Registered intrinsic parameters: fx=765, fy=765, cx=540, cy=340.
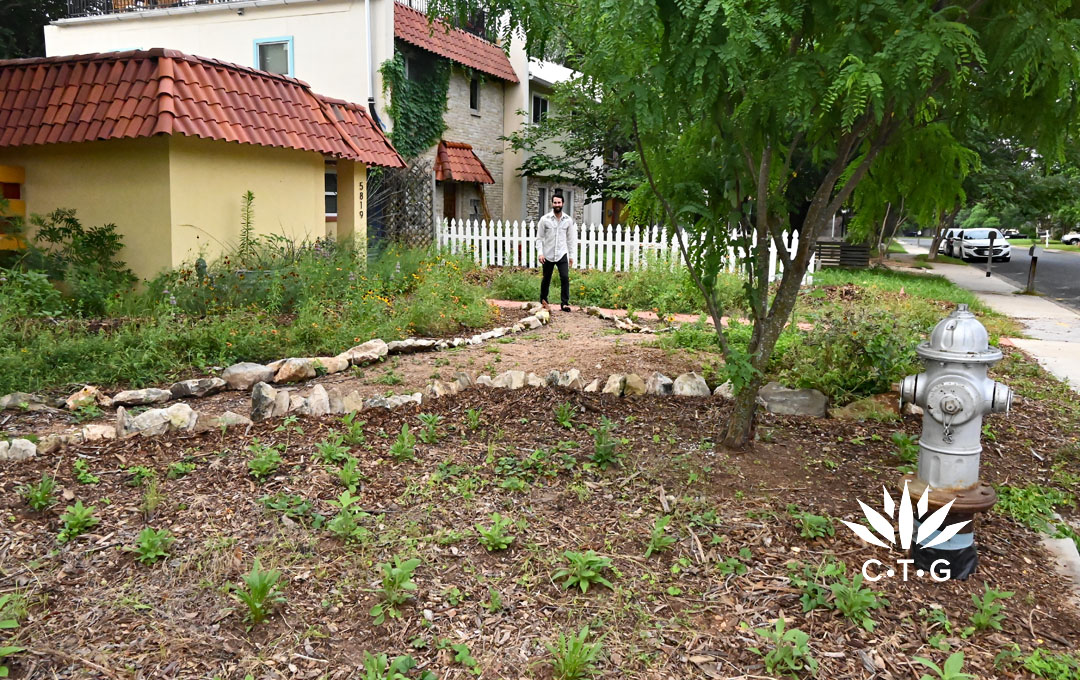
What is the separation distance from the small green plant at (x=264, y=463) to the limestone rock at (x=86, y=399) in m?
1.95

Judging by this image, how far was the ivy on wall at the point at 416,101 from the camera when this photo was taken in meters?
16.9

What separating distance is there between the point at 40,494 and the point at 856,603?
386 cm

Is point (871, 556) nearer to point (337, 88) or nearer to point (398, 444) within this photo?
point (398, 444)

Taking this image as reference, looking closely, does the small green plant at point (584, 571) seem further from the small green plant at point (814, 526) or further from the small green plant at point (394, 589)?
the small green plant at point (814, 526)

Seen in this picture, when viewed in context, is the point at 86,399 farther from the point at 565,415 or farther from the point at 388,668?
the point at 388,668

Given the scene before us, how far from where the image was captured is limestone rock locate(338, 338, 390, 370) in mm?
6746

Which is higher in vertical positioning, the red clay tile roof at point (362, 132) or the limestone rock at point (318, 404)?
the red clay tile roof at point (362, 132)

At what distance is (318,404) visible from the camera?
5336mm

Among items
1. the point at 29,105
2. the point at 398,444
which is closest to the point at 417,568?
the point at 398,444

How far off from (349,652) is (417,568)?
56cm

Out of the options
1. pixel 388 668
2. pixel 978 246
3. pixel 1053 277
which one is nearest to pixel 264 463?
pixel 388 668

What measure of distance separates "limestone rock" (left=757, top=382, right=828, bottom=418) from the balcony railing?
16.6 m

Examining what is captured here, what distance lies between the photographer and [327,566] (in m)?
3.39

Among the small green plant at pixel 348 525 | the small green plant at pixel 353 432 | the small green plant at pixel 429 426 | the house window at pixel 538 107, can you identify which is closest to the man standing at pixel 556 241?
the small green plant at pixel 429 426
